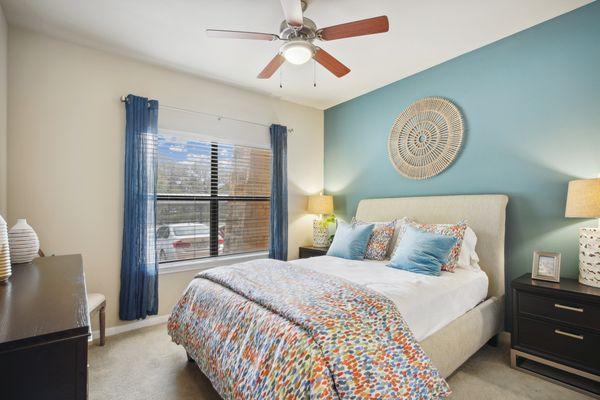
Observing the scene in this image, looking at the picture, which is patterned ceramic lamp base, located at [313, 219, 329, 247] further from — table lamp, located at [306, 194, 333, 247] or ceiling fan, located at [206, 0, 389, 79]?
ceiling fan, located at [206, 0, 389, 79]

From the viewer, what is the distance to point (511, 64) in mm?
2654

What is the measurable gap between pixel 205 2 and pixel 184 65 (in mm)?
1099

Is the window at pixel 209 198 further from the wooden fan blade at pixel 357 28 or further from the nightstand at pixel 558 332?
the nightstand at pixel 558 332

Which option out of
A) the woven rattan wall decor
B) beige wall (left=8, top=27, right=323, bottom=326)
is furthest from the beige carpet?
the woven rattan wall decor

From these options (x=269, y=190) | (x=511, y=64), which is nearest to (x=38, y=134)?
(x=269, y=190)

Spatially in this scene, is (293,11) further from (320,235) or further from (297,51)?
(320,235)

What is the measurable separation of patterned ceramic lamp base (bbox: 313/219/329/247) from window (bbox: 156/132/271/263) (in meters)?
0.69

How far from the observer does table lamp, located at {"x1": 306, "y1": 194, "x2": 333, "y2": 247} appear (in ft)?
13.3

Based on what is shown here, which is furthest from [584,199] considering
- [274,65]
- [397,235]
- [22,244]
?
[22,244]

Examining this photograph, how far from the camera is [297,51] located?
6.81ft

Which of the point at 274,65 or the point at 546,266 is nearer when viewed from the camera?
the point at 546,266

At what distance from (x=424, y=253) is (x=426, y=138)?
1.45 meters

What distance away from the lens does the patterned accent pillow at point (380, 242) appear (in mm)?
2912

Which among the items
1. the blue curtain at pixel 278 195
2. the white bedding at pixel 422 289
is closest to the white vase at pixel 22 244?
the white bedding at pixel 422 289
